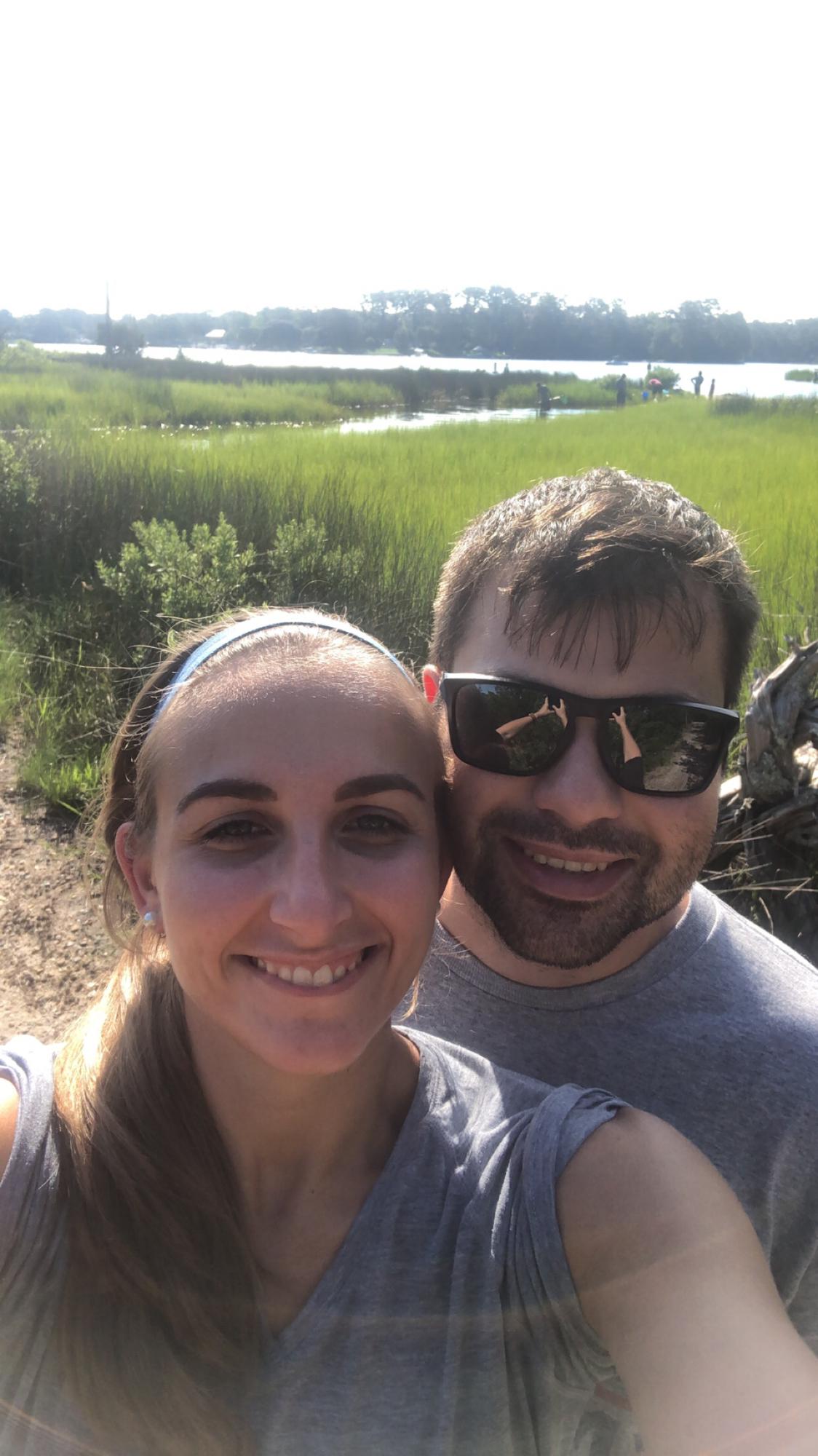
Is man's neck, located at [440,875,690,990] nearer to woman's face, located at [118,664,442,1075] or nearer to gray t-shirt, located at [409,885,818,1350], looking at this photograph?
gray t-shirt, located at [409,885,818,1350]

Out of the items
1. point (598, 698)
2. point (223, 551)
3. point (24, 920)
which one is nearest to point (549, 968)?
point (598, 698)

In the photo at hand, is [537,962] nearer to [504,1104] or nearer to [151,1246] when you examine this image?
[504,1104]

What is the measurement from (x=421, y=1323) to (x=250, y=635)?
0.85 m

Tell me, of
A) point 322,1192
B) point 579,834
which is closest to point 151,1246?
point 322,1192

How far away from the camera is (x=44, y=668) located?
20.9 ft

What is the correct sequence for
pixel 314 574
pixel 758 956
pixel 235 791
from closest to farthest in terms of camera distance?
1. pixel 235 791
2. pixel 758 956
3. pixel 314 574

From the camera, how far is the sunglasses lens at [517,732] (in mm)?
1469

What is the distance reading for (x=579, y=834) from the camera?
1.46m

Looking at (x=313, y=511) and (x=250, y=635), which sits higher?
(x=250, y=635)

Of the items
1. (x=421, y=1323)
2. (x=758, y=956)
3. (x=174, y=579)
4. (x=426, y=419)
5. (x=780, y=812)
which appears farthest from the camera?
(x=426, y=419)

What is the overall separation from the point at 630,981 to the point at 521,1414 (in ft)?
2.11

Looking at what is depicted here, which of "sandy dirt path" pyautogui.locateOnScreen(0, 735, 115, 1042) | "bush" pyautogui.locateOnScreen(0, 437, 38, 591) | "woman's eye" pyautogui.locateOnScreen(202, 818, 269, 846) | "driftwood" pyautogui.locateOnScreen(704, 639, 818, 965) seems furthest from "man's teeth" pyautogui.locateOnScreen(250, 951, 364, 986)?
"bush" pyautogui.locateOnScreen(0, 437, 38, 591)

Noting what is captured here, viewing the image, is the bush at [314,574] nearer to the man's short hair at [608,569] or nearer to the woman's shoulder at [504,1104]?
the man's short hair at [608,569]

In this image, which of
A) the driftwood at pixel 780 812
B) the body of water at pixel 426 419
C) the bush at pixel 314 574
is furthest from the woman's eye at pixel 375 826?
the body of water at pixel 426 419
